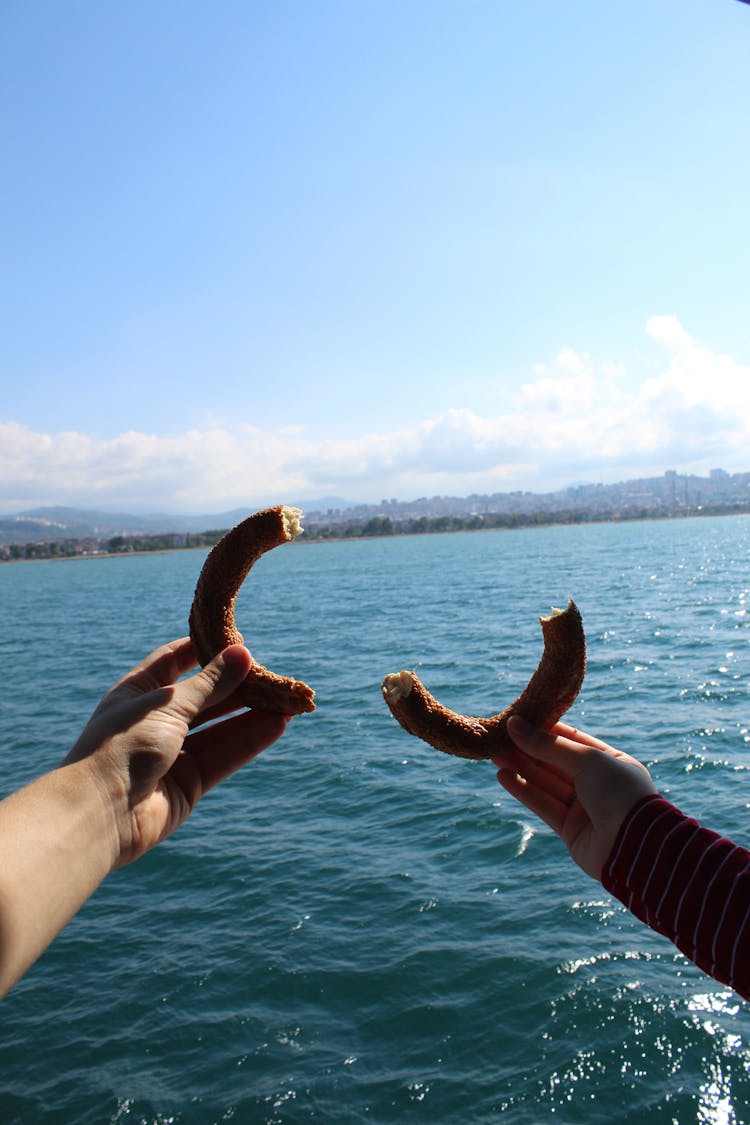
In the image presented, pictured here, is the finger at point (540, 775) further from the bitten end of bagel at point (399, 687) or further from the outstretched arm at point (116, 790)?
the outstretched arm at point (116, 790)

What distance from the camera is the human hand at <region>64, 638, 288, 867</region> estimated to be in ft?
9.57

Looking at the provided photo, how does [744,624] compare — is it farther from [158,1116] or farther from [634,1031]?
[158,1116]

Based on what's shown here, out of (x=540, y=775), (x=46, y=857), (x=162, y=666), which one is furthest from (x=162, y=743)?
(x=540, y=775)

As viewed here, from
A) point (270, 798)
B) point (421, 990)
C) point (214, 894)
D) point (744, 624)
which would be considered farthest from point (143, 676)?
point (744, 624)

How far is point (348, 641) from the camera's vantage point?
34.3m

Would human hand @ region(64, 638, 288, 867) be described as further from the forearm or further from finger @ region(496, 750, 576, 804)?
finger @ region(496, 750, 576, 804)

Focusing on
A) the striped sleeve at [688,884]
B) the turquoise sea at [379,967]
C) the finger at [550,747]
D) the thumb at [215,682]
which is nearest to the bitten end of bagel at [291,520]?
the thumb at [215,682]

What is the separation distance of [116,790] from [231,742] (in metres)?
1.00

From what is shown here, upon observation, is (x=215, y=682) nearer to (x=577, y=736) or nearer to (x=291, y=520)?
(x=291, y=520)

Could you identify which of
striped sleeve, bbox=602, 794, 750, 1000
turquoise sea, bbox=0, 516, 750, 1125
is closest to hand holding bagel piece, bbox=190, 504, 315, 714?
striped sleeve, bbox=602, 794, 750, 1000

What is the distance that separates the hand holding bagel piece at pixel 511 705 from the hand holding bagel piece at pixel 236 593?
0.47 meters

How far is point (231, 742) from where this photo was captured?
3865 millimetres

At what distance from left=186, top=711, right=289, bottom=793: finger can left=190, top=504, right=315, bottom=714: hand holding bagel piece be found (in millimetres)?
97

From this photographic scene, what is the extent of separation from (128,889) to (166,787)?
930cm
